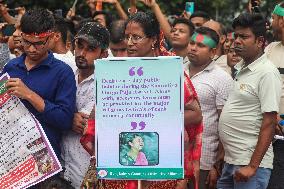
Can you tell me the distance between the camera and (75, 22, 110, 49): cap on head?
461 cm

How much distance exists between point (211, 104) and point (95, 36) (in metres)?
1.31

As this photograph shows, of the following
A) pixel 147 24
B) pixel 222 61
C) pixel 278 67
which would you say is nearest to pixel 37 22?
pixel 147 24

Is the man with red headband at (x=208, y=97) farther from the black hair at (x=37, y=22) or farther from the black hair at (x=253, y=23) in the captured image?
the black hair at (x=37, y=22)

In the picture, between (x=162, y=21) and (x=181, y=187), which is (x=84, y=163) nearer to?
(x=181, y=187)

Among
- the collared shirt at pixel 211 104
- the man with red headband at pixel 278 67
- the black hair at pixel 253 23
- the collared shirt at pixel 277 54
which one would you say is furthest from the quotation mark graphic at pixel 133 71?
the collared shirt at pixel 277 54

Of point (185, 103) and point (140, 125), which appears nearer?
point (140, 125)

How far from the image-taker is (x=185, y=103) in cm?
418

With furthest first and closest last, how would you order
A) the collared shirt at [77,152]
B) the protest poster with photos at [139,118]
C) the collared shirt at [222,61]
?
the collared shirt at [222,61], the collared shirt at [77,152], the protest poster with photos at [139,118]

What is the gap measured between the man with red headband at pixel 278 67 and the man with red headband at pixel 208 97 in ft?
1.51

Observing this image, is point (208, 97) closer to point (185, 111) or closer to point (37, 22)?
point (185, 111)

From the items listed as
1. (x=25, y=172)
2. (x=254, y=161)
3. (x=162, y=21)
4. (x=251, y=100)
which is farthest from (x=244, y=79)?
(x=162, y=21)

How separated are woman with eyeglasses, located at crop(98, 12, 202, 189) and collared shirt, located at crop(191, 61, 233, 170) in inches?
42.9

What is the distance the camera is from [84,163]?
182 inches

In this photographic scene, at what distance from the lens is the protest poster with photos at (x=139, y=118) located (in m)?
3.83
